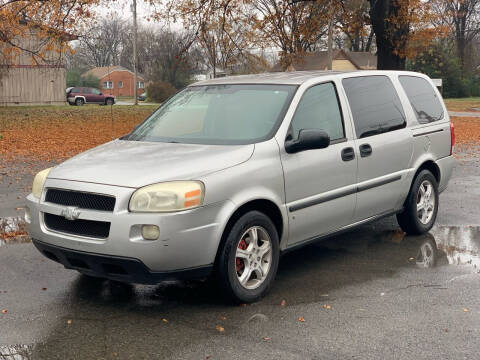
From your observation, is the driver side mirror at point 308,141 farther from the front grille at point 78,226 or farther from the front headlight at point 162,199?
the front grille at point 78,226

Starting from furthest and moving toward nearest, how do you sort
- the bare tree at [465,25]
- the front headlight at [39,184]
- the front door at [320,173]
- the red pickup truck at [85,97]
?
1. the bare tree at [465,25]
2. the red pickup truck at [85,97]
3. the front door at [320,173]
4. the front headlight at [39,184]

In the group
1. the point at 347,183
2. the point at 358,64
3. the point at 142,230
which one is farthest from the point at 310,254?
the point at 358,64

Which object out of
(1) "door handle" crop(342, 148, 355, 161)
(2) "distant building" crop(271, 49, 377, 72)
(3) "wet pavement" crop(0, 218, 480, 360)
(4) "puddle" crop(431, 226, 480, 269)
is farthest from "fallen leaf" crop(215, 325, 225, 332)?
(2) "distant building" crop(271, 49, 377, 72)

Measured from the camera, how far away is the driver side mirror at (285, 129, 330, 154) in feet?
17.1

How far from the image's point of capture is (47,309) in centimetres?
484

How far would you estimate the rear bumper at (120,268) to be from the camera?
447 centimetres

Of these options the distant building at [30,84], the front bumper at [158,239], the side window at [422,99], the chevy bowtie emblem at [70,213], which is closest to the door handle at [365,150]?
the side window at [422,99]

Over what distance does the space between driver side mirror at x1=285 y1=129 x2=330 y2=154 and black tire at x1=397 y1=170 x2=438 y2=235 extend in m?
2.03

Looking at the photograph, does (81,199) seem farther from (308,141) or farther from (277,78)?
(277,78)

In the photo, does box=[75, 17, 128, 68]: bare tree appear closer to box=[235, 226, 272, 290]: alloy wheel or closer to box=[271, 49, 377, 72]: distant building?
box=[271, 49, 377, 72]: distant building

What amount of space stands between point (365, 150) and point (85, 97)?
48716mm

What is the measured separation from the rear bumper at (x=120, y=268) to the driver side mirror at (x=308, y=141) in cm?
125

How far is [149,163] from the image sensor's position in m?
4.85

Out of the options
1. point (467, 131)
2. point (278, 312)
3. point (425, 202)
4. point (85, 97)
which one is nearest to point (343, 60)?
point (85, 97)
